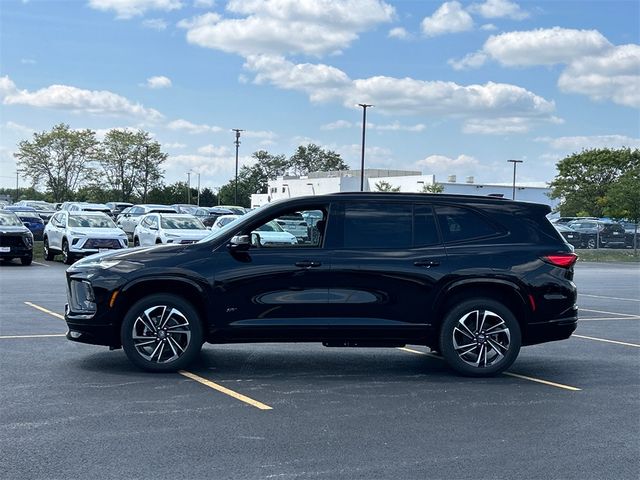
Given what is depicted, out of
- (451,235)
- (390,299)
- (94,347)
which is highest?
(451,235)

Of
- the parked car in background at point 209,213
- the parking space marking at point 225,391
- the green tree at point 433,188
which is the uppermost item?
the green tree at point 433,188

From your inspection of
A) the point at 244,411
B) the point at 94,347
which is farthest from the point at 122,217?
the point at 244,411

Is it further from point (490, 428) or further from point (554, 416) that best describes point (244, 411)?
point (554, 416)

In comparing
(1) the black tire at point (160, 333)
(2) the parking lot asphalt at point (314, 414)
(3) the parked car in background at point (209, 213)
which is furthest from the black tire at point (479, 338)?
(3) the parked car in background at point (209, 213)

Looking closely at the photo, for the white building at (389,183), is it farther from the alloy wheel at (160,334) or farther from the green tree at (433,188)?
the alloy wheel at (160,334)

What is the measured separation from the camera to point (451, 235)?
29.6ft

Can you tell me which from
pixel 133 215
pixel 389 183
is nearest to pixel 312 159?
pixel 389 183

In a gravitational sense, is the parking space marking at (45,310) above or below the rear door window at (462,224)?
below

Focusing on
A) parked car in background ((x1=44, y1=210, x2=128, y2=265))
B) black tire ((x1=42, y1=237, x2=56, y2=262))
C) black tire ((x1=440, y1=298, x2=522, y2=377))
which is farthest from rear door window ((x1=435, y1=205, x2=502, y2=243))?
black tire ((x1=42, y1=237, x2=56, y2=262))

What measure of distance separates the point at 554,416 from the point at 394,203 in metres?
2.85

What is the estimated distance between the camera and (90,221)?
2727 cm

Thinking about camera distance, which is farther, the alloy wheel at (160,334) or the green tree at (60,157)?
the green tree at (60,157)

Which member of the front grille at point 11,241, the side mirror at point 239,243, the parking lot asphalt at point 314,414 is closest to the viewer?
the parking lot asphalt at point 314,414

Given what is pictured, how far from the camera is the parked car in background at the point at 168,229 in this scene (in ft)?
92.5
